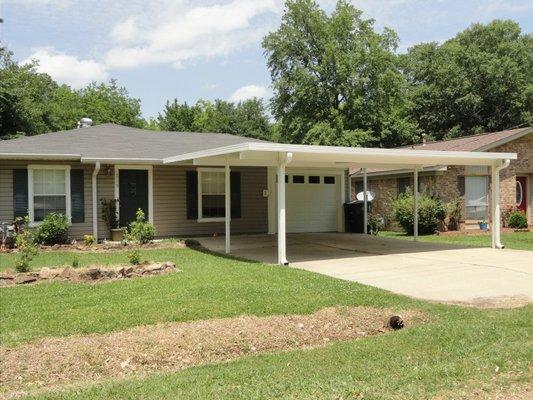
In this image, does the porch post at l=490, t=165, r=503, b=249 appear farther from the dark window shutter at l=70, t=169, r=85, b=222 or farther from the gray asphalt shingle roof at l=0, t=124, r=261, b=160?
the dark window shutter at l=70, t=169, r=85, b=222

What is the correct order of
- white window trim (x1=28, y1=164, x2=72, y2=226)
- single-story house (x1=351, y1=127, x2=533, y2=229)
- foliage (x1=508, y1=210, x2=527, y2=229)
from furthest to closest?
foliage (x1=508, y1=210, x2=527, y2=229), single-story house (x1=351, y1=127, x2=533, y2=229), white window trim (x1=28, y1=164, x2=72, y2=226)

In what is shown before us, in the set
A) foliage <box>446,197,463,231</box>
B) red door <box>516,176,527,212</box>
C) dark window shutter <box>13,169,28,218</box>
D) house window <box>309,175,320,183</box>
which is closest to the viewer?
dark window shutter <box>13,169,28,218</box>

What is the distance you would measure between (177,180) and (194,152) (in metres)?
3.06

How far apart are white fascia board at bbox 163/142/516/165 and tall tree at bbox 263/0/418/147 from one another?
70.9 feet

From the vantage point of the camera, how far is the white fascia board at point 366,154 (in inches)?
402

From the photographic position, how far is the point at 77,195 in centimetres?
→ 1462

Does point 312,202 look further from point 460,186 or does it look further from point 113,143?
point 113,143

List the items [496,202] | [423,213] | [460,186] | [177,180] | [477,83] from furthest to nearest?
[477,83], [460,186], [423,213], [177,180], [496,202]

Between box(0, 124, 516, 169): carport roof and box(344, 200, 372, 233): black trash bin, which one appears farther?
box(344, 200, 372, 233): black trash bin

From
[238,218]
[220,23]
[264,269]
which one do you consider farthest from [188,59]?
[264,269]

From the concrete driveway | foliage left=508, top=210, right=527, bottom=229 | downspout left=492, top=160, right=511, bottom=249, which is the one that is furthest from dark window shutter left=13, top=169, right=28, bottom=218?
foliage left=508, top=210, right=527, bottom=229

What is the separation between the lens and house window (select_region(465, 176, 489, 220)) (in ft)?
64.1

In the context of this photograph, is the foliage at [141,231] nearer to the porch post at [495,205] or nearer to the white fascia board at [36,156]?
the white fascia board at [36,156]

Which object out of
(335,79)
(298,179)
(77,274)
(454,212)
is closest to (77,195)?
(77,274)
